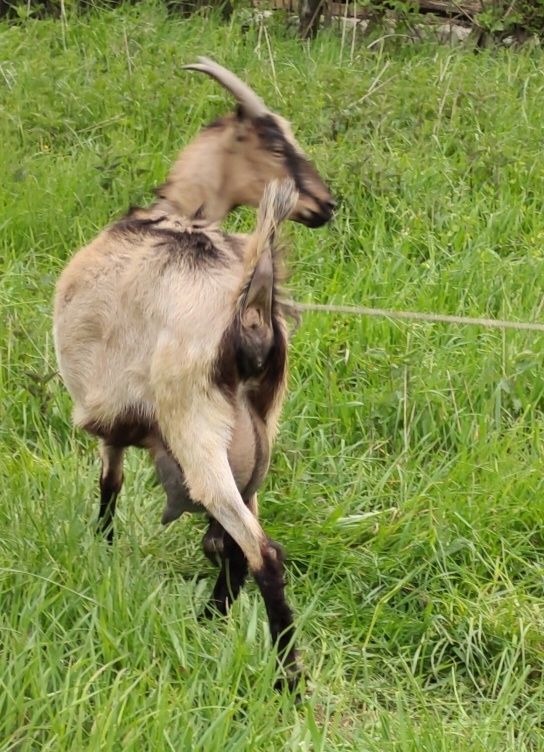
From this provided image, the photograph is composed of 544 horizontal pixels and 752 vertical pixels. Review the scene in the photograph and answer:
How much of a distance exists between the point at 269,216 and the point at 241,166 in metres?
0.78

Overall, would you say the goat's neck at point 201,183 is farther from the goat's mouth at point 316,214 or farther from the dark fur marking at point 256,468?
the dark fur marking at point 256,468

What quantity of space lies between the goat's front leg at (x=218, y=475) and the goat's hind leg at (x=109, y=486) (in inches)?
22.9

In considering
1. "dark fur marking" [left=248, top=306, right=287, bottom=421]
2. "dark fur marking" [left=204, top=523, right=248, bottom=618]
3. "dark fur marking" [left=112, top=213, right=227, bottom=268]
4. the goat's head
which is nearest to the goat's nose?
the goat's head

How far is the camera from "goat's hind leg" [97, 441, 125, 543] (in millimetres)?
3715

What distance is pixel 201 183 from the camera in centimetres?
375

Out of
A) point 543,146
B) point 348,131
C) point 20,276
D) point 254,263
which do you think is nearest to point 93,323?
point 254,263

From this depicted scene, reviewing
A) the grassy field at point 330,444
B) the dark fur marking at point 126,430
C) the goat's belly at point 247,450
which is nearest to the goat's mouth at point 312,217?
the goat's belly at point 247,450

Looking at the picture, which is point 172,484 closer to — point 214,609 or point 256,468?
point 256,468

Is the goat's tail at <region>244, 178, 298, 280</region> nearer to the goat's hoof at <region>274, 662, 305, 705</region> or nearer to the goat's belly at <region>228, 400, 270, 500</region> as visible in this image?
the goat's belly at <region>228, 400, 270, 500</region>

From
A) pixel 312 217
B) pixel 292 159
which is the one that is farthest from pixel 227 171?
pixel 312 217

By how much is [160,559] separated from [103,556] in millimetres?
309

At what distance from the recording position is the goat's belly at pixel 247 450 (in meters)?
3.26

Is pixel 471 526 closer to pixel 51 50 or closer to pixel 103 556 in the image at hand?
pixel 103 556

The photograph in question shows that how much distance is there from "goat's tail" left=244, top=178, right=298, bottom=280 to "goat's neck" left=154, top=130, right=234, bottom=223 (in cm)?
66
